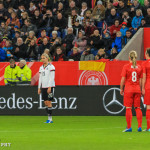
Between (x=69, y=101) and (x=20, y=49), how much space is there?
15.4 ft

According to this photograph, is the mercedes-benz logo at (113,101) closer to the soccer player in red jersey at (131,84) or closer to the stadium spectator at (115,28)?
the stadium spectator at (115,28)

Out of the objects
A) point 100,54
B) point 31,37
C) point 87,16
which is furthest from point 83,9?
point 100,54

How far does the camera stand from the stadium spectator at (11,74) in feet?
68.8

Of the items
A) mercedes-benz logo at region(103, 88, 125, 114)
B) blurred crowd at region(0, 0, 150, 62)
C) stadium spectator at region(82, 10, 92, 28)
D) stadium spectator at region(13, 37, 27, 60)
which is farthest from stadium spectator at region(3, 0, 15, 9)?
mercedes-benz logo at region(103, 88, 125, 114)

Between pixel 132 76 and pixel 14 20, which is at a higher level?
pixel 14 20

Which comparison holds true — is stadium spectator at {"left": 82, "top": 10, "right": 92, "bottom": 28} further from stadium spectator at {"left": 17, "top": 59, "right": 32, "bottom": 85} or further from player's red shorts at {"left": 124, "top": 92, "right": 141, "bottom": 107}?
player's red shorts at {"left": 124, "top": 92, "right": 141, "bottom": 107}

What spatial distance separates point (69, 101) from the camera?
20.0m

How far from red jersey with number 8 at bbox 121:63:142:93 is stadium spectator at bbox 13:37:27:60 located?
11170 millimetres

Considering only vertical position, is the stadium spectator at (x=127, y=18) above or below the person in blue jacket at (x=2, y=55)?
above

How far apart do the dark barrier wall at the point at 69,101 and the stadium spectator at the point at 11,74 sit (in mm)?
673

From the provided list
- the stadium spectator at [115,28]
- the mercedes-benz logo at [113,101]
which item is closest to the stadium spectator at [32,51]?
the stadium spectator at [115,28]

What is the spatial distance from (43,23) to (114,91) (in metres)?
7.59

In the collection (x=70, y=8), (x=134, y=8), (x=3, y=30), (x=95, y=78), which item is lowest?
(x=95, y=78)

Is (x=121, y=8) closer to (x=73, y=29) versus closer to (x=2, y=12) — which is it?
(x=73, y=29)
